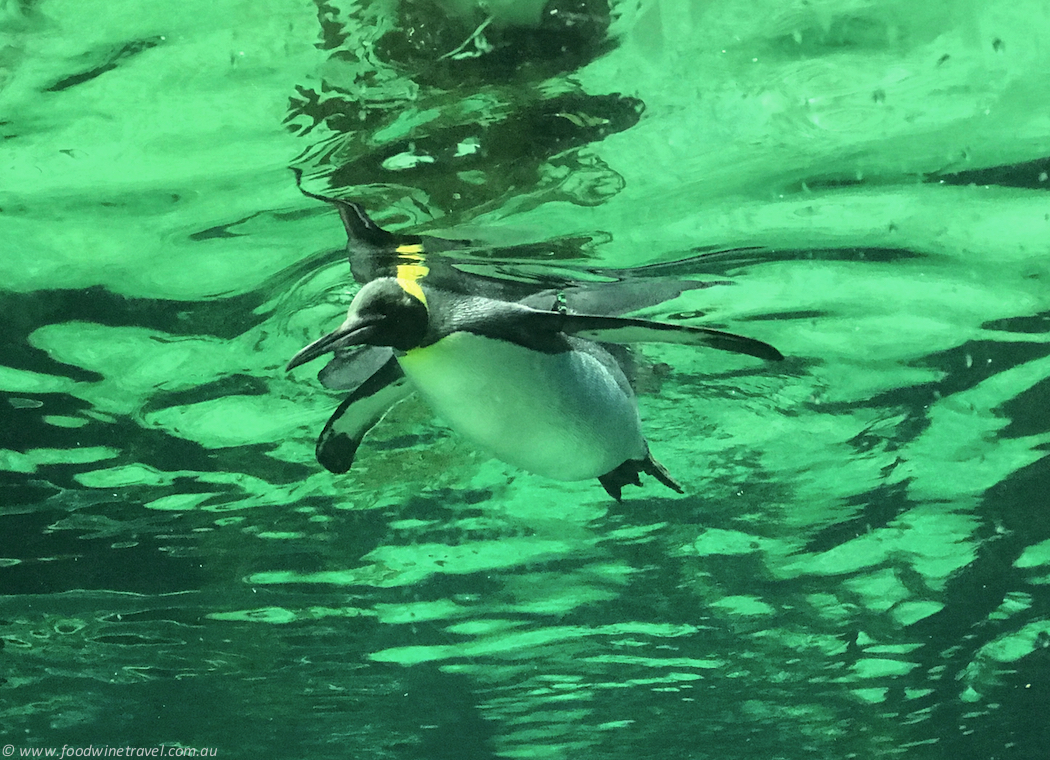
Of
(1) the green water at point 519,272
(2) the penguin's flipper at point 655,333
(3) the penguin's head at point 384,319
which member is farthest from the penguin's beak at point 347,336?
(1) the green water at point 519,272

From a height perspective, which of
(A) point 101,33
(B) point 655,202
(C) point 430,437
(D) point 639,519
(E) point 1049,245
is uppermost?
(A) point 101,33

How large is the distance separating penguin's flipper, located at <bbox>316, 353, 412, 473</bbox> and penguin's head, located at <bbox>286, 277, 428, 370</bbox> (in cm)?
58

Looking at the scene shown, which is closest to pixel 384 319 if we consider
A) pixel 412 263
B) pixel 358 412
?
pixel 358 412

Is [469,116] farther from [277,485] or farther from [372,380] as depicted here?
[277,485]

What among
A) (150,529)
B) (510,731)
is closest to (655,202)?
(150,529)

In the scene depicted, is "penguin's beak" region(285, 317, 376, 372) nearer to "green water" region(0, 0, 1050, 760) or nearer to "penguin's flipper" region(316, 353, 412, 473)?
"penguin's flipper" region(316, 353, 412, 473)

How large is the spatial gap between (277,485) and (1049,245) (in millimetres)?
8159

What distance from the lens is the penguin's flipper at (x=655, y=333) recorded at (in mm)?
4059

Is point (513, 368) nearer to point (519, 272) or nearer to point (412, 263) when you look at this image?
point (412, 263)

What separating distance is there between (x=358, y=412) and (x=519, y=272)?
1808 mm

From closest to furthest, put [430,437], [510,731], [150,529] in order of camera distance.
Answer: [430,437], [150,529], [510,731]

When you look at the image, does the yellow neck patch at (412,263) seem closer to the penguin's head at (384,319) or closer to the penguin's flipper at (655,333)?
the penguin's head at (384,319)

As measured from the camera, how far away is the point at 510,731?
24.6 m

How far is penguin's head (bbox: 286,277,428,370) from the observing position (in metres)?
3.91
